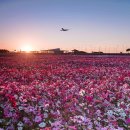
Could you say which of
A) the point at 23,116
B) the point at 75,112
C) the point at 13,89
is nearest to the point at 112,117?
the point at 75,112

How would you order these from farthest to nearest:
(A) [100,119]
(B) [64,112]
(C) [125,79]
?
(C) [125,79]
(B) [64,112]
(A) [100,119]

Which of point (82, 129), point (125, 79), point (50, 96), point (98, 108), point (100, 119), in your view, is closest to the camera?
point (82, 129)

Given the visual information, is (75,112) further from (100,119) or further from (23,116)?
(23,116)

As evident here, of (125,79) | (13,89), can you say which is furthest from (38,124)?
(125,79)

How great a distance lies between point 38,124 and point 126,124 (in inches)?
91.8

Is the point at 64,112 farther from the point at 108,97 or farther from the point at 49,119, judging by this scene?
the point at 108,97

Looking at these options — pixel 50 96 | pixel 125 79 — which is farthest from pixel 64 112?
pixel 125 79

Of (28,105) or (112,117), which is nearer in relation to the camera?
(112,117)

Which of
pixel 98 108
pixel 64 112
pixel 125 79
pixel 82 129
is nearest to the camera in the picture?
pixel 82 129

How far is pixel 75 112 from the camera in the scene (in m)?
8.56

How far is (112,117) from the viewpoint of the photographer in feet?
27.3

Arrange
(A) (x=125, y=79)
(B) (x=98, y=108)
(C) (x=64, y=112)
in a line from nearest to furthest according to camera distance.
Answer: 1. (C) (x=64, y=112)
2. (B) (x=98, y=108)
3. (A) (x=125, y=79)

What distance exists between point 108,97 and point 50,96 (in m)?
1.97

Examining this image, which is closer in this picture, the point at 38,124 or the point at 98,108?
the point at 38,124
